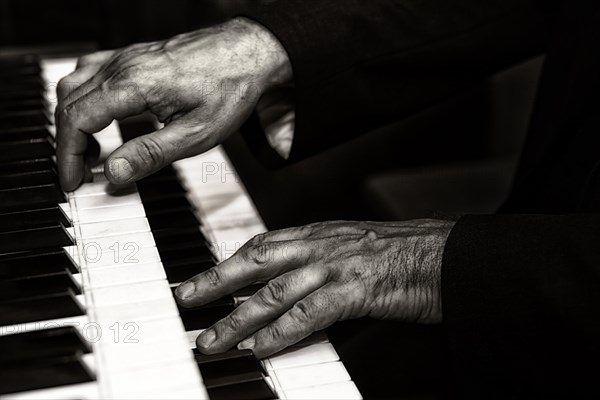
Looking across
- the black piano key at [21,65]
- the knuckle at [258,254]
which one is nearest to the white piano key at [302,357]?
the knuckle at [258,254]

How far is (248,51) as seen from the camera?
3.76 ft

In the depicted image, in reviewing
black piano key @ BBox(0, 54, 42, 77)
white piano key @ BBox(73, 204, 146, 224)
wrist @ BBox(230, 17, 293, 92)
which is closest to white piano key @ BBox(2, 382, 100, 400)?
white piano key @ BBox(73, 204, 146, 224)

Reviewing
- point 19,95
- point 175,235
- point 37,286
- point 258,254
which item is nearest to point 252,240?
point 258,254

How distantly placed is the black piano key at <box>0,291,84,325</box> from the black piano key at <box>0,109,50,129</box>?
0.47 metres

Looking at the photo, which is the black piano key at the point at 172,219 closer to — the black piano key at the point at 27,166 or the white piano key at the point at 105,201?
the white piano key at the point at 105,201

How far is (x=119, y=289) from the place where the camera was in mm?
889

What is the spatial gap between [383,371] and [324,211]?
1.32 feet

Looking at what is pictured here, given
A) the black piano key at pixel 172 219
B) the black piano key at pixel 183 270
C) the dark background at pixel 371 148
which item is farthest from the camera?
the dark background at pixel 371 148

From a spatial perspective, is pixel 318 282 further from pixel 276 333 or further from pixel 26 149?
pixel 26 149

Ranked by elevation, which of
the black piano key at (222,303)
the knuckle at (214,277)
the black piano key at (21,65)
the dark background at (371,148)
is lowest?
the dark background at (371,148)

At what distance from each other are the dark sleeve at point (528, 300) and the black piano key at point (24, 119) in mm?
683

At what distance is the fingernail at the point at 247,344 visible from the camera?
2.85 feet

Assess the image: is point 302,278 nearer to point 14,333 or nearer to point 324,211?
point 14,333

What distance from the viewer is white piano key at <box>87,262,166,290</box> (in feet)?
2.95
